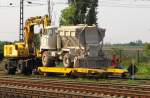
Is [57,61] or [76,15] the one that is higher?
[76,15]

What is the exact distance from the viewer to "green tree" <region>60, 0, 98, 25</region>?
69.9 m

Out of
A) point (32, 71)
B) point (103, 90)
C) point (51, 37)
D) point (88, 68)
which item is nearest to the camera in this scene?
point (103, 90)

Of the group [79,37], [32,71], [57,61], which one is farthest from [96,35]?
[32,71]

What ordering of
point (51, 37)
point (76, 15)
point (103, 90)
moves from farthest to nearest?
point (76, 15)
point (51, 37)
point (103, 90)

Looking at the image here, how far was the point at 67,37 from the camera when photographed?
33.8m

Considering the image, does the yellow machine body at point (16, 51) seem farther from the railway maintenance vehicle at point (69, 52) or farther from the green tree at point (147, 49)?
the green tree at point (147, 49)

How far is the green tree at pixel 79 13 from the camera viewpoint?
6988 centimetres

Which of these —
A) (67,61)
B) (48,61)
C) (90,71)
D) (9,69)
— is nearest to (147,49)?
(9,69)

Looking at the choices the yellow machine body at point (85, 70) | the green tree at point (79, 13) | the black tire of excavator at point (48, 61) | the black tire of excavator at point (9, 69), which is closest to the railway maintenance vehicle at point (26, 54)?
the black tire of excavator at point (9, 69)

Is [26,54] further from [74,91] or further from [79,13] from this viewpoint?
[79,13]

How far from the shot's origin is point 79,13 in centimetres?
7125

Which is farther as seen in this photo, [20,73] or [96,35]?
[20,73]

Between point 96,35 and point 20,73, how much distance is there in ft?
22.4

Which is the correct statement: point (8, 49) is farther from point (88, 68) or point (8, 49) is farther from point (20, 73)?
point (88, 68)
